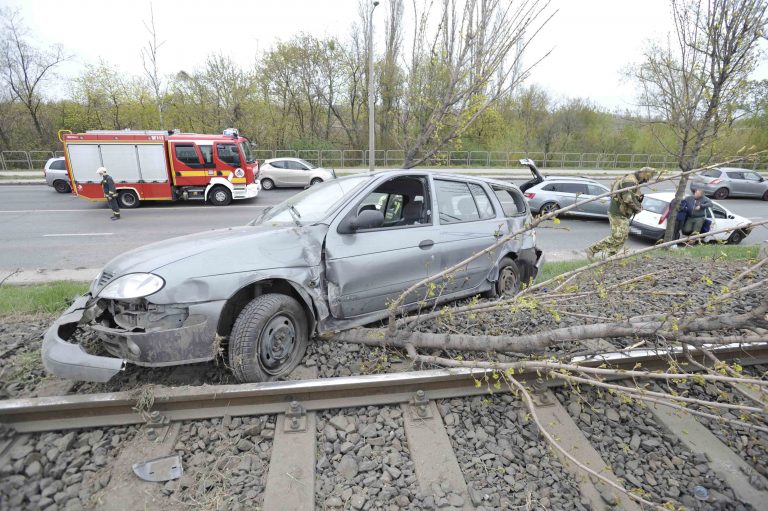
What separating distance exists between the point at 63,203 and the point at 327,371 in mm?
17462

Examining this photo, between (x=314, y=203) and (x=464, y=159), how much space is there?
95.9ft

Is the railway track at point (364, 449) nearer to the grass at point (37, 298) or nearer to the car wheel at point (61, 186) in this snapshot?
the grass at point (37, 298)

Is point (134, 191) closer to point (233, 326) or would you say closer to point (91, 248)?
point (91, 248)

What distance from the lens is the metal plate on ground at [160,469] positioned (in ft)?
7.19

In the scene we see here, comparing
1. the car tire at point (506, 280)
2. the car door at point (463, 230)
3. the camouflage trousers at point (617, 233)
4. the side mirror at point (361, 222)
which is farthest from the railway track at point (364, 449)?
the camouflage trousers at point (617, 233)

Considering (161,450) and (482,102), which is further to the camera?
(482,102)

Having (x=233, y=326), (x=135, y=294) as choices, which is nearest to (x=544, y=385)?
(x=233, y=326)

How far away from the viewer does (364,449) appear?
2.41 m

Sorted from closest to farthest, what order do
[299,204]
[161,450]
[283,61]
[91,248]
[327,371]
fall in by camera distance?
[161,450]
[327,371]
[299,204]
[91,248]
[283,61]

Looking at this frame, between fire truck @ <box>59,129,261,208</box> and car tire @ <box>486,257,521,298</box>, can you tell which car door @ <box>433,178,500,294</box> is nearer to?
car tire @ <box>486,257,521,298</box>

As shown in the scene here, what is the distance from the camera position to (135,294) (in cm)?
263

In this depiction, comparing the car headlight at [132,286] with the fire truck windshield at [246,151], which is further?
the fire truck windshield at [246,151]

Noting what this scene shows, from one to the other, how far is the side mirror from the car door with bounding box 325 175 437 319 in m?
0.05

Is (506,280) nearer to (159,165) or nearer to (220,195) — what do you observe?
(220,195)
